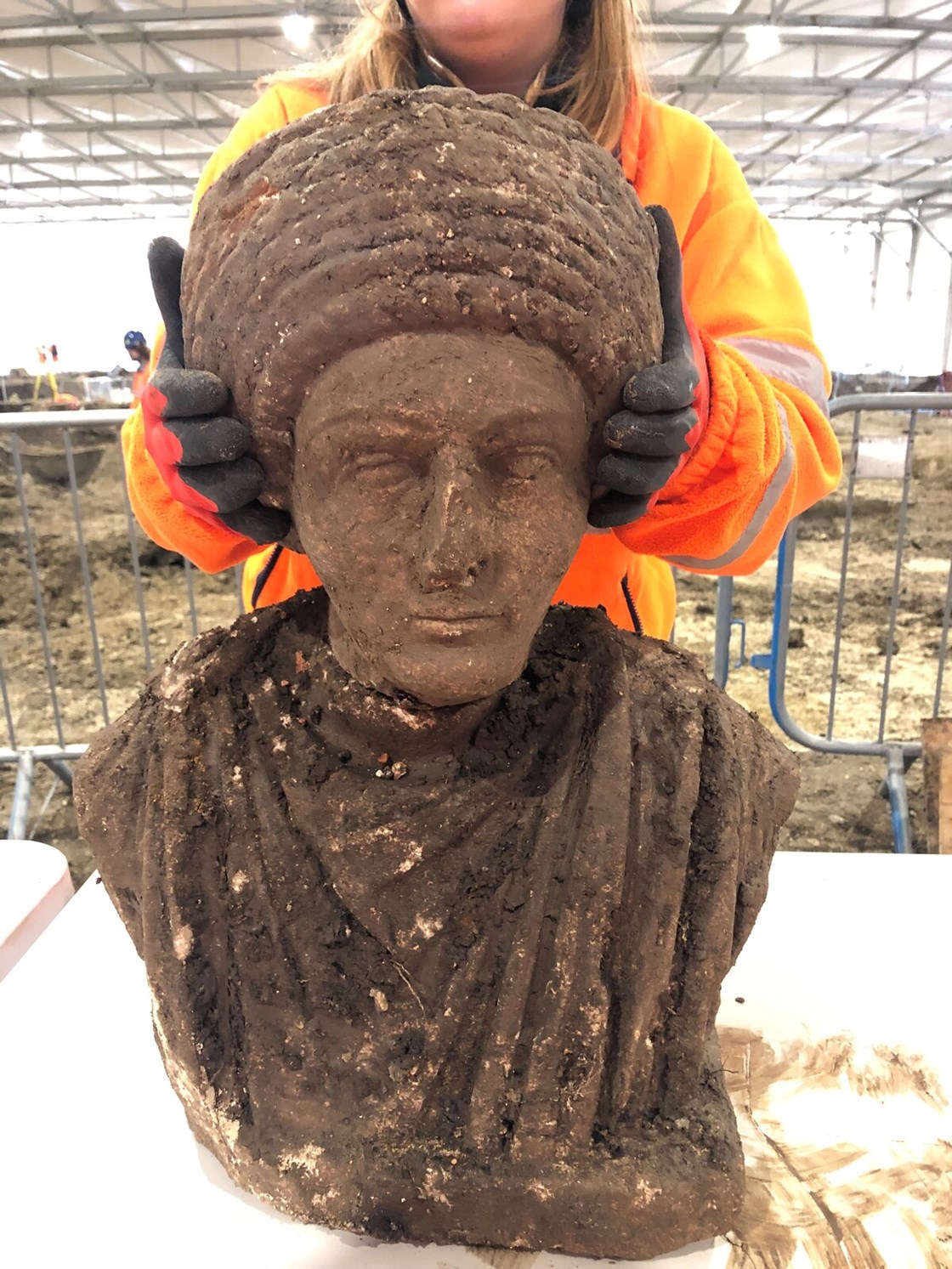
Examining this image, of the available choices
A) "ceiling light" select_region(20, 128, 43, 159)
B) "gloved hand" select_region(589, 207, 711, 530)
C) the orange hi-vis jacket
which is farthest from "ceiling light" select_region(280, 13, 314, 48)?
"ceiling light" select_region(20, 128, 43, 159)

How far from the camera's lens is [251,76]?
124 inches

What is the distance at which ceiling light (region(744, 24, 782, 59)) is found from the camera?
4273mm

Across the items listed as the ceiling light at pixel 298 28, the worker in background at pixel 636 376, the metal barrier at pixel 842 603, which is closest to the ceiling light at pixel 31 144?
the ceiling light at pixel 298 28

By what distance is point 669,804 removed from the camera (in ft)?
4.94

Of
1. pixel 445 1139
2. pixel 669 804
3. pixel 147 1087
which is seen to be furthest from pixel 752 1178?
pixel 147 1087

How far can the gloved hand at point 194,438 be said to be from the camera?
1.25 metres

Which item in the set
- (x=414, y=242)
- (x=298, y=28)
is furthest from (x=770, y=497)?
(x=298, y=28)

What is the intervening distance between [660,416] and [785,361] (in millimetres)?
707

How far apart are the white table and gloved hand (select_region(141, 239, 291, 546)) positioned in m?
1.14

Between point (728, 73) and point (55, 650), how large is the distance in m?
6.08

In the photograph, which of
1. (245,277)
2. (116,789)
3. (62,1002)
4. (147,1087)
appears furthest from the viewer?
(62,1002)

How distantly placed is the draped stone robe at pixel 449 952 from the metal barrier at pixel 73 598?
2610 millimetres

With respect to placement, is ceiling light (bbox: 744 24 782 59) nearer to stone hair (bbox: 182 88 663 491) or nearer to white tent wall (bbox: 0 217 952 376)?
white tent wall (bbox: 0 217 952 376)

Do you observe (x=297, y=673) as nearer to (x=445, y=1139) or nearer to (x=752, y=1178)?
(x=445, y=1139)
